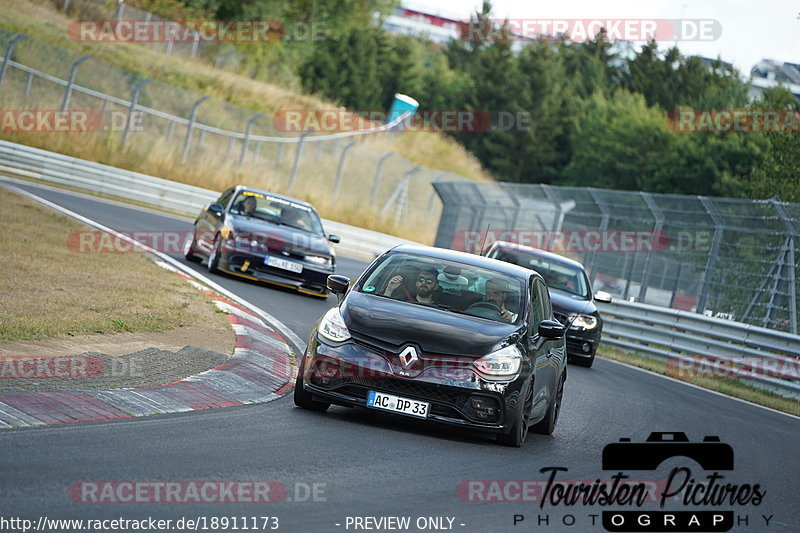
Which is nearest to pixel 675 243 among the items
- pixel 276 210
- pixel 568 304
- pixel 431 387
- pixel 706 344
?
pixel 706 344

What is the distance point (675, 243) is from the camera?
2156 centimetres

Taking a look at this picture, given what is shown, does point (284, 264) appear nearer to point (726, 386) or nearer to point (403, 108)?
point (726, 386)

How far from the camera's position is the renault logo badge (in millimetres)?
8062

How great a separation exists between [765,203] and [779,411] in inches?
179

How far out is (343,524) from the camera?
17.9 feet

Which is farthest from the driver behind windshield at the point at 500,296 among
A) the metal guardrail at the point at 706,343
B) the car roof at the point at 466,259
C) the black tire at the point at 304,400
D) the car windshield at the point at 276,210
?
the car windshield at the point at 276,210

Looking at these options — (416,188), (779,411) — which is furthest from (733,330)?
(416,188)

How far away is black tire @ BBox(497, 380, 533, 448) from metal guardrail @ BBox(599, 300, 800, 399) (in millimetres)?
9007

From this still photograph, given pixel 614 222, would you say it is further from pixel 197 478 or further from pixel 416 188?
pixel 416 188

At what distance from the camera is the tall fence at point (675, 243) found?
18.5 metres

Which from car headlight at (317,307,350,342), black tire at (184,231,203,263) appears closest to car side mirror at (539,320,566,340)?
car headlight at (317,307,350,342)
